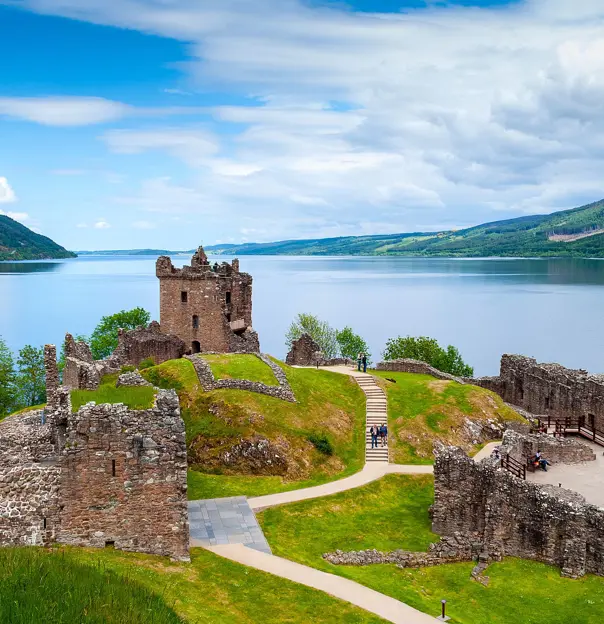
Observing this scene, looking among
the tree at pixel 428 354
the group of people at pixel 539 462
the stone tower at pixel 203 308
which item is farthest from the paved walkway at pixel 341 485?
the tree at pixel 428 354

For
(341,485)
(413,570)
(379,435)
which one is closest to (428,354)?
(379,435)

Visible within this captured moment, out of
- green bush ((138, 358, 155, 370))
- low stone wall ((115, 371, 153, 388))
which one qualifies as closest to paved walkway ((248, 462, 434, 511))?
low stone wall ((115, 371, 153, 388))

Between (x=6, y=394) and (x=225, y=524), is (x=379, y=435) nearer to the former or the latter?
(x=225, y=524)

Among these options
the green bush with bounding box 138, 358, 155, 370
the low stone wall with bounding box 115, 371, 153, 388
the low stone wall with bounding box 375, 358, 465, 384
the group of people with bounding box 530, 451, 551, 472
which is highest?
the low stone wall with bounding box 115, 371, 153, 388

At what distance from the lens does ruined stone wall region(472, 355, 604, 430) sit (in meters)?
45.5

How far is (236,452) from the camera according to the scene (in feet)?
119

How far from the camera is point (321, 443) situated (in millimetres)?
38156

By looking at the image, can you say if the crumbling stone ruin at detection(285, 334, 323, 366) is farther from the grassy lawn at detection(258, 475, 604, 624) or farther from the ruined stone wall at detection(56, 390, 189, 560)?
the ruined stone wall at detection(56, 390, 189, 560)

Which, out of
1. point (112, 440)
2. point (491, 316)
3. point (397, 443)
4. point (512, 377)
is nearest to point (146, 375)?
point (397, 443)

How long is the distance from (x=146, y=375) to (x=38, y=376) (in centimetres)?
4227

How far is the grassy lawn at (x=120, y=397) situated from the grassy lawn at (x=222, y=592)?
5434 millimetres

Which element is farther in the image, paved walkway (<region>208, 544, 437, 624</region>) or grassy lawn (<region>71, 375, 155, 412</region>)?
grassy lawn (<region>71, 375, 155, 412</region>)

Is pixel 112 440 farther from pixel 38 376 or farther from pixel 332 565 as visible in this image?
pixel 38 376

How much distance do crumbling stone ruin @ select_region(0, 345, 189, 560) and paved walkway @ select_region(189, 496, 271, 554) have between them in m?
3.57
